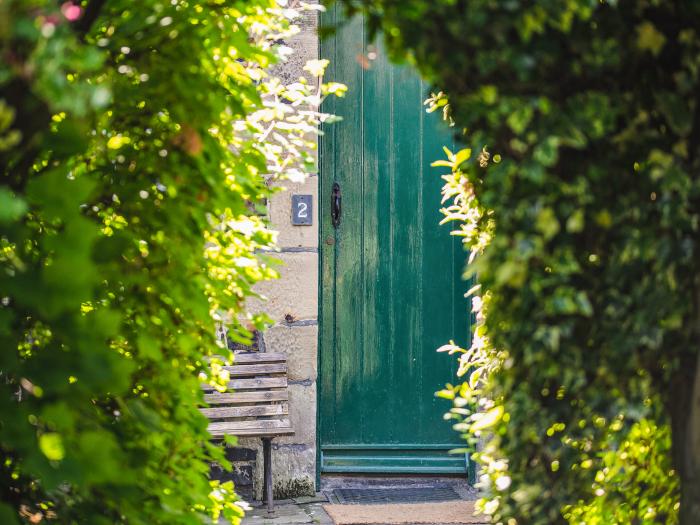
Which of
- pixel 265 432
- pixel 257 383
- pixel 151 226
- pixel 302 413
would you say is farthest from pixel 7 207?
pixel 302 413

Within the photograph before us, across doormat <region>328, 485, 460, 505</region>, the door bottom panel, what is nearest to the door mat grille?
doormat <region>328, 485, 460, 505</region>

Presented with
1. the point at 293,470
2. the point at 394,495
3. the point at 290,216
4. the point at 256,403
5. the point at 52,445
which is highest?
the point at 290,216

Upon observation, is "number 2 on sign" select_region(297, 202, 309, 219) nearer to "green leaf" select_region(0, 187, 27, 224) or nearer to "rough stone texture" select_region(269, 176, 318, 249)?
"rough stone texture" select_region(269, 176, 318, 249)

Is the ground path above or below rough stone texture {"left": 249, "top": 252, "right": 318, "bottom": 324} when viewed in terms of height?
below

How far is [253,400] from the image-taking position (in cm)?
462

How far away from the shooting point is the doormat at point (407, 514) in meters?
4.31

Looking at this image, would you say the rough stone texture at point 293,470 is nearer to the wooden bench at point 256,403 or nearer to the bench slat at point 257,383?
the wooden bench at point 256,403

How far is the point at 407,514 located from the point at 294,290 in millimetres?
1356

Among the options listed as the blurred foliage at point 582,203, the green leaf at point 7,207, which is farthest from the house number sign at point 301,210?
the green leaf at point 7,207

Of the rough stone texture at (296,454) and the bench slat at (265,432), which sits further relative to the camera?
the rough stone texture at (296,454)

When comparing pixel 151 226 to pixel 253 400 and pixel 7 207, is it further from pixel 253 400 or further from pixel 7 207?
pixel 253 400

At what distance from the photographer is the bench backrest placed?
452cm

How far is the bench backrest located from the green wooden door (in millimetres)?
504

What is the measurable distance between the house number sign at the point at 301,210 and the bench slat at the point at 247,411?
103cm
